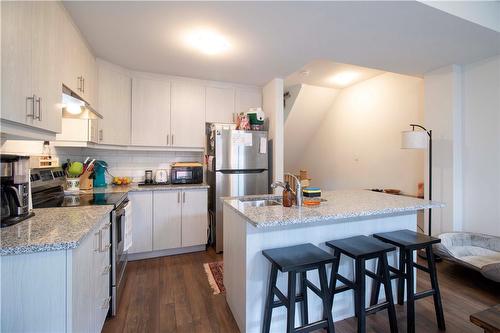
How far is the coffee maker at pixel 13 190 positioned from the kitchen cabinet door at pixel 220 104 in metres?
2.27

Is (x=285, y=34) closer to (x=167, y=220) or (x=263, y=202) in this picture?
(x=263, y=202)

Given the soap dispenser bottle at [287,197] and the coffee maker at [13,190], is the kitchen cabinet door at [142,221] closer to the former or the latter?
the coffee maker at [13,190]

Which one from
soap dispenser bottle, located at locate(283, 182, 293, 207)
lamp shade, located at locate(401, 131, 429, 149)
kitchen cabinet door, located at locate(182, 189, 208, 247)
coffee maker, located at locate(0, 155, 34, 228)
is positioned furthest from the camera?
kitchen cabinet door, located at locate(182, 189, 208, 247)

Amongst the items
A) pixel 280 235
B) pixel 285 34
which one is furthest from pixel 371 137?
pixel 280 235

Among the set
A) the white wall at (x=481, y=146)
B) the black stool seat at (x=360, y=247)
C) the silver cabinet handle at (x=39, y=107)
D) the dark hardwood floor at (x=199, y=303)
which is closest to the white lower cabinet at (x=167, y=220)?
the dark hardwood floor at (x=199, y=303)

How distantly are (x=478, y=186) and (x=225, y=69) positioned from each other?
3275 millimetres

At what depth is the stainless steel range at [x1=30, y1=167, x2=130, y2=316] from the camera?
5.79ft

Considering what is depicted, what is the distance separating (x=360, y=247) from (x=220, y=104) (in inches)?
104

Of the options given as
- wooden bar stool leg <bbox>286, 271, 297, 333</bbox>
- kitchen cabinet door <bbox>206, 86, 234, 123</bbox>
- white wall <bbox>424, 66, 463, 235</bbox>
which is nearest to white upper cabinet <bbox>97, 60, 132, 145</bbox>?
kitchen cabinet door <bbox>206, 86, 234, 123</bbox>

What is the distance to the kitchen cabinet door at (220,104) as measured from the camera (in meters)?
3.35

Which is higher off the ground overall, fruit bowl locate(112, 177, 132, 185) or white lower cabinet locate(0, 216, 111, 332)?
fruit bowl locate(112, 177, 132, 185)

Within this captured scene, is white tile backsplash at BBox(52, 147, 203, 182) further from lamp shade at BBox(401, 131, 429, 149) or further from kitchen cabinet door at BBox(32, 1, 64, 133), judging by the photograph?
lamp shade at BBox(401, 131, 429, 149)

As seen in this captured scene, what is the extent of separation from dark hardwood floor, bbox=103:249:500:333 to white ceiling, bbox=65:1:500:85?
2.33m

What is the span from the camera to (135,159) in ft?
10.7
